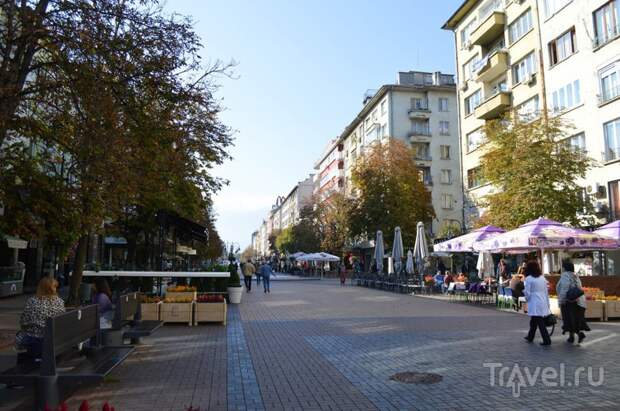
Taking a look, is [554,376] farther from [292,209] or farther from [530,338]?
[292,209]

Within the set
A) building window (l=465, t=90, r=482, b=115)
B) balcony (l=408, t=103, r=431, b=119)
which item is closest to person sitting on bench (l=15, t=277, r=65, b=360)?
building window (l=465, t=90, r=482, b=115)

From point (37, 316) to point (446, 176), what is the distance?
183 feet

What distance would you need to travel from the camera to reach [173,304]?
44.7 feet

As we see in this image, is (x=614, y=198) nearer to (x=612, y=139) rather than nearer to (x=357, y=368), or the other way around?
(x=612, y=139)

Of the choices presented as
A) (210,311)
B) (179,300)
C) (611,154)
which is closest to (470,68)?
(611,154)

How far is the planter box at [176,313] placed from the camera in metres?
Answer: 13.6

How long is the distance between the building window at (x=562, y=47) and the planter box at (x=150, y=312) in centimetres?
2577

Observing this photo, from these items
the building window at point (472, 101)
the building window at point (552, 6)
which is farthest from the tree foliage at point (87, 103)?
→ the building window at point (472, 101)

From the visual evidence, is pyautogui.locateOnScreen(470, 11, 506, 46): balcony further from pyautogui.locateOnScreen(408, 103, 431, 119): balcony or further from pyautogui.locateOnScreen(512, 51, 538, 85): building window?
pyautogui.locateOnScreen(408, 103, 431, 119): balcony

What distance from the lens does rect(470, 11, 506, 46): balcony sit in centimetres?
3550

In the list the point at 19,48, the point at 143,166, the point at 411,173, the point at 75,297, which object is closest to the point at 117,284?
the point at 75,297

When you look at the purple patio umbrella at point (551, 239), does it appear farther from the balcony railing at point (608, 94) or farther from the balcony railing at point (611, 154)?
the balcony railing at point (608, 94)

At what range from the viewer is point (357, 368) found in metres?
8.21

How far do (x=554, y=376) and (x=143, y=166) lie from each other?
9.03m
